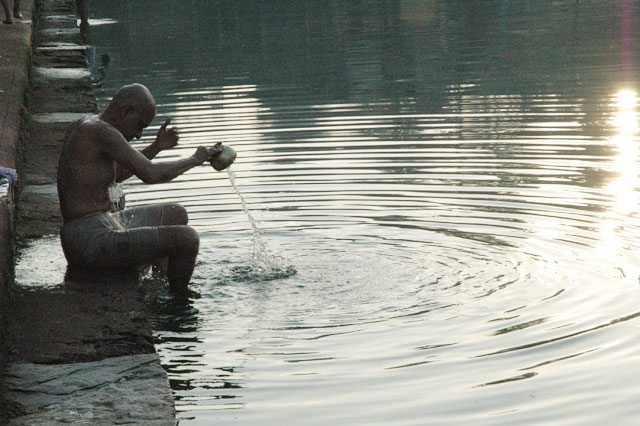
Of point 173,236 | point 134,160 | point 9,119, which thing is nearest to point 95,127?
point 134,160

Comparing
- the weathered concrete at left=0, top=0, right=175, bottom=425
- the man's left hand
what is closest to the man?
the weathered concrete at left=0, top=0, right=175, bottom=425

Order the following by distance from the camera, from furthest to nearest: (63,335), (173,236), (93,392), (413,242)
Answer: (413,242) < (173,236) < (63,335) < (93,392)

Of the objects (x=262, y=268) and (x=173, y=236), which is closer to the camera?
(x=173, y=236)

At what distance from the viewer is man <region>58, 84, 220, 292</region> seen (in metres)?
Answer: 6.87

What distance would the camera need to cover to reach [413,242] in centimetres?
881

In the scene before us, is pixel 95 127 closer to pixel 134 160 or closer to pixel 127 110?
pixel 127 110

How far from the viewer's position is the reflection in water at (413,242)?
571 centimetres

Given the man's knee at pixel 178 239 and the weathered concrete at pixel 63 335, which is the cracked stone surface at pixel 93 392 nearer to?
the weathered concrete at pixel 63 335

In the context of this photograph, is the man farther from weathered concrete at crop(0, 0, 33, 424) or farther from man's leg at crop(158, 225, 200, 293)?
weathered concrete at crop(0, 0, 33, 424)

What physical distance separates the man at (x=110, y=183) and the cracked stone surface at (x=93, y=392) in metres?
1.49

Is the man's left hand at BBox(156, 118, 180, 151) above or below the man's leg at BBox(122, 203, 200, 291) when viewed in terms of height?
above

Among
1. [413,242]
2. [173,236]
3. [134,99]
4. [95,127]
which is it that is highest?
[134,99]

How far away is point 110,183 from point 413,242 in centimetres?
273

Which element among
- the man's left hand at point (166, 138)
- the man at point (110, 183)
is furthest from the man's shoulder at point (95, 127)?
the man's left hand at point (166, 138)
